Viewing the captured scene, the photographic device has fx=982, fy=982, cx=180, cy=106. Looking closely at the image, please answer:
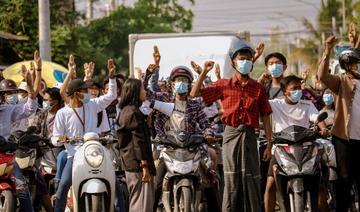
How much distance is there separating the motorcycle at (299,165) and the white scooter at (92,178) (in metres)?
1.85

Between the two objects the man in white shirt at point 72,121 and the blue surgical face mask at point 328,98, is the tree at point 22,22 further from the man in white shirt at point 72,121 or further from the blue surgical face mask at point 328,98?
the man in white shirt at point 72,121

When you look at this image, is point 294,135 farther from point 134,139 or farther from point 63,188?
point 63,188

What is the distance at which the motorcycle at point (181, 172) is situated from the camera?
10.8 metres

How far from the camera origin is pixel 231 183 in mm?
10102

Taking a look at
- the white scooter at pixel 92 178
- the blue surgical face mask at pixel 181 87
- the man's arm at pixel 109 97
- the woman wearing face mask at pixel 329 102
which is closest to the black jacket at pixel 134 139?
the white scooter at pixel 92 178

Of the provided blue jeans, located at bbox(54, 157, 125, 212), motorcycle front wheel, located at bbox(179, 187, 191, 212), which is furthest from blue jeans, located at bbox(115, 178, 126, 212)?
motorcycle front wheel, located at bbox(179, 187, 191, 212)

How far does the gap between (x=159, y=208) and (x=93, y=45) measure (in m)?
21.7

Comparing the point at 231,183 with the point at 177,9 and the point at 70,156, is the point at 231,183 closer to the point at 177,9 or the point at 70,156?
the point at 70,156

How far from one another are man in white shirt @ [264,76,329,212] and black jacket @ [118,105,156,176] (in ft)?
4.68

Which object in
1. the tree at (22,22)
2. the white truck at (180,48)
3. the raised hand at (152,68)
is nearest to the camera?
the raised hand at (152,68)

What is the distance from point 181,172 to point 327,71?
1.98m

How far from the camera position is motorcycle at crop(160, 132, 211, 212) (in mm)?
10766

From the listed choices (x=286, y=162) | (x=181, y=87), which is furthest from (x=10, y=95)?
(x=286, y=162)

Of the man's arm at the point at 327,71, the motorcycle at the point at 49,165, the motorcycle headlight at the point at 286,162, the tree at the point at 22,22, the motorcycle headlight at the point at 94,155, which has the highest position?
the tree at the point at 22,22
